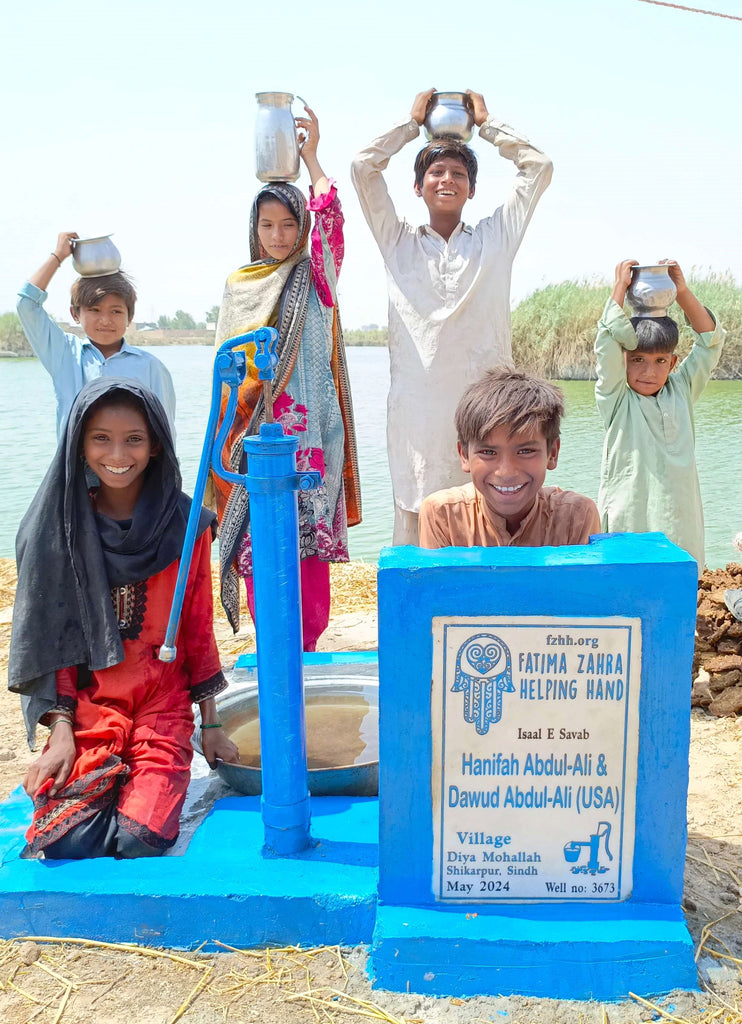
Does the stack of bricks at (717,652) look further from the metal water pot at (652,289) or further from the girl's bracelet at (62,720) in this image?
the girl's bracelet at (62,720)

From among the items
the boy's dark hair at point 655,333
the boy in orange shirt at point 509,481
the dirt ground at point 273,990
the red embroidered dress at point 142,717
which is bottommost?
the dirt ground at point 273,990

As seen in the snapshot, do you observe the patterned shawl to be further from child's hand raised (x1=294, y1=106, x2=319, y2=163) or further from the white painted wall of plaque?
the white painted wall of plaque

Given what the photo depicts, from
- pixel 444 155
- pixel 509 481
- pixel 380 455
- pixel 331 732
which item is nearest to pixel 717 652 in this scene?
pixel 331 732

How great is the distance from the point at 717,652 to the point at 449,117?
2484 mm

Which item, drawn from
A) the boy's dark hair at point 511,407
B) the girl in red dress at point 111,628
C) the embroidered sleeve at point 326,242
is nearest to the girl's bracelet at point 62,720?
the girl in red dress at point 111,628

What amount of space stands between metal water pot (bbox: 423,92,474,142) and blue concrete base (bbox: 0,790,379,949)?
2.74 m

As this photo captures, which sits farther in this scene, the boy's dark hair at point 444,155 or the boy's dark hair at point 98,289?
the boy's dark hair at point 98,289

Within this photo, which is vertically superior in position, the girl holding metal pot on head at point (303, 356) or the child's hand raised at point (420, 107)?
the child's hand raised at point (420, 107)

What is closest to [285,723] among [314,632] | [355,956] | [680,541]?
[355,956]

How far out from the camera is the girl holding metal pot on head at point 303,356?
3195mm

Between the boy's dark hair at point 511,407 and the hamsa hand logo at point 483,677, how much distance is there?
0.57 m

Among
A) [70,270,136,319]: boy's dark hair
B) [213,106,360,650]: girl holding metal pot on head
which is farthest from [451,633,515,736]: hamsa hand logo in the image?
[70,270,136,319]: boy's dark hair

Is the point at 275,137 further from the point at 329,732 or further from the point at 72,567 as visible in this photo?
the point at 329,732

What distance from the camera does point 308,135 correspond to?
340cm
